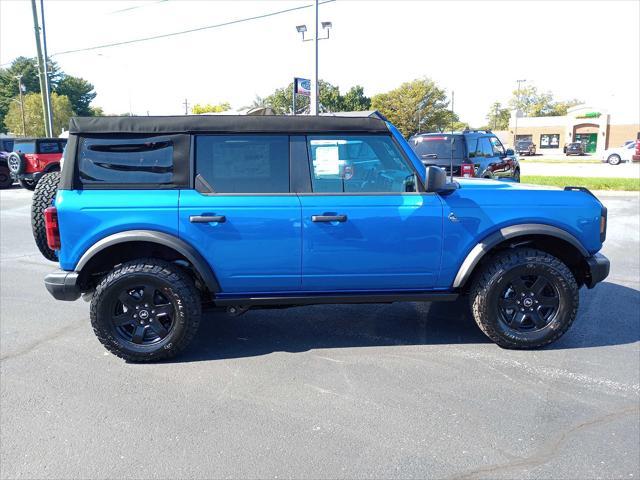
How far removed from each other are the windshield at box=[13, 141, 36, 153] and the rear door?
17144 millimetres

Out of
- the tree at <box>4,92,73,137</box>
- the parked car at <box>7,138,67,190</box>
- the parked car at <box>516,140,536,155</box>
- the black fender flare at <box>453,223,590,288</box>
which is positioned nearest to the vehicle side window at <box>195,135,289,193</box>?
the black fender flare at <box>453,223,590,288</box>

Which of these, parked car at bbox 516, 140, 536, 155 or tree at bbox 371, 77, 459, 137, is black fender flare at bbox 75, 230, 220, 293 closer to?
tree at bbox 371, 77, 459, 137

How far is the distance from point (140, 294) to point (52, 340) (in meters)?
1.15

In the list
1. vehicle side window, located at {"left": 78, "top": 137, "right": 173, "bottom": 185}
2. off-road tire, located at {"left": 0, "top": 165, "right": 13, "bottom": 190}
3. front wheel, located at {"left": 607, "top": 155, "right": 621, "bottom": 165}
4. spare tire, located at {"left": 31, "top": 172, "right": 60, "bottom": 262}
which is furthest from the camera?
front wheel, located at {"left": 607, "top": 155, "right": 621, "bottom": 165}

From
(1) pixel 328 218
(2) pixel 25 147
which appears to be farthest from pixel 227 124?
(2) pixel 25 147

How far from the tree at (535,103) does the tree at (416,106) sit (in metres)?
40.4

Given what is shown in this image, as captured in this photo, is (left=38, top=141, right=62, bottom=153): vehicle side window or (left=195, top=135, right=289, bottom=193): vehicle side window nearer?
(left=195, top=135, right=289, bottom=193): vehicle side window

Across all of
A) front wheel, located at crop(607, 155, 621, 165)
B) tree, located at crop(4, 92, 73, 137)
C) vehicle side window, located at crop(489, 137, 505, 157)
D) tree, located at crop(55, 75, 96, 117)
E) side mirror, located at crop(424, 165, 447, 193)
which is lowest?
front wheel, located at crop(607, 155, 621, 165)

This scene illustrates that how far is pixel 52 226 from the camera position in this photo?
3.90m

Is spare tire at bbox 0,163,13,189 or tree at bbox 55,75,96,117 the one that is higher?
tree at bbox 55,75,96,117

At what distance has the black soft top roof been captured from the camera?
3.96 m

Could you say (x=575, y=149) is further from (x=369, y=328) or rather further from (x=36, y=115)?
(x=36, y=115)

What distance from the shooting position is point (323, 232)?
3.98m

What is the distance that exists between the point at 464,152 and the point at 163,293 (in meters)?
8.55
